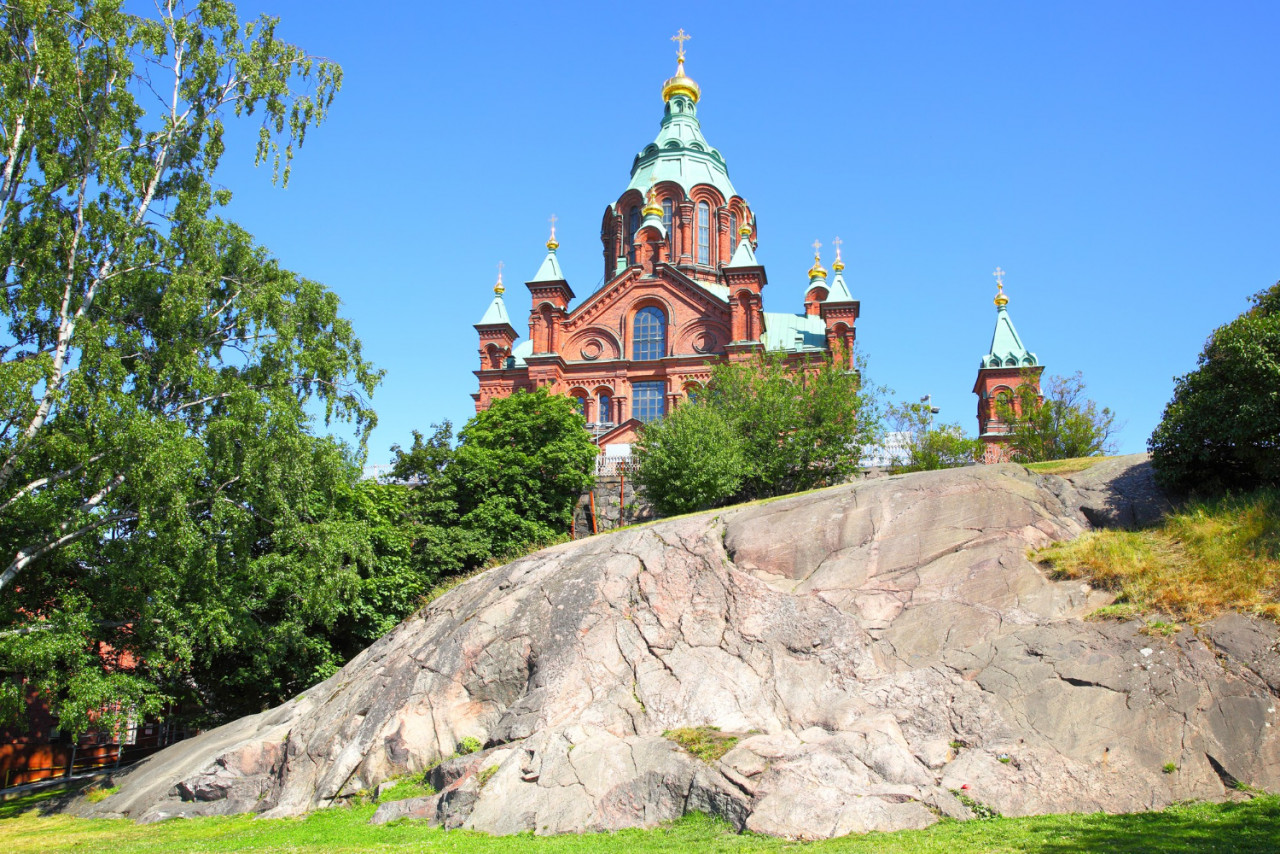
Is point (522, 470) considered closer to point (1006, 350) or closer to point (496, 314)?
point (496, 314)

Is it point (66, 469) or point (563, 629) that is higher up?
point (66, 469)

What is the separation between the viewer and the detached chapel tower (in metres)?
42.7

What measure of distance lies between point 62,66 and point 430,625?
1400 centimetres

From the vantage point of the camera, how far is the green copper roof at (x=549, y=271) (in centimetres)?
4538

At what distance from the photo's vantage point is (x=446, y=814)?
1461cm

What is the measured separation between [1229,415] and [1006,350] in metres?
29.1

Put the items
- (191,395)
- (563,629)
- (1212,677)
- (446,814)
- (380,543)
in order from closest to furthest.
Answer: (1212,677) < (446,814) < (563,629) < (191,395) < (380,543)

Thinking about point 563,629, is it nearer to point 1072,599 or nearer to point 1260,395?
point 1072,599

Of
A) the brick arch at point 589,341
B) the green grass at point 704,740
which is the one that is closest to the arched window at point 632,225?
the brick arch at point 589,341

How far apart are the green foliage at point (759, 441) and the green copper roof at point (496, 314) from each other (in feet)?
57.1

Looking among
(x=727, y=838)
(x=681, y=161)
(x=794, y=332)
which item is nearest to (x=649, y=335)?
(x=794, y=332)

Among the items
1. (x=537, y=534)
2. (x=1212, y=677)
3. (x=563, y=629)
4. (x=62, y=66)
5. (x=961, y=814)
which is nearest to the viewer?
(x=961, y=814)

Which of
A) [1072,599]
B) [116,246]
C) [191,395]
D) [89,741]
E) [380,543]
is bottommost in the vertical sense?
[89,741]

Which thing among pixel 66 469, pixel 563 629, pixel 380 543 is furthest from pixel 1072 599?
pixel 66 469
